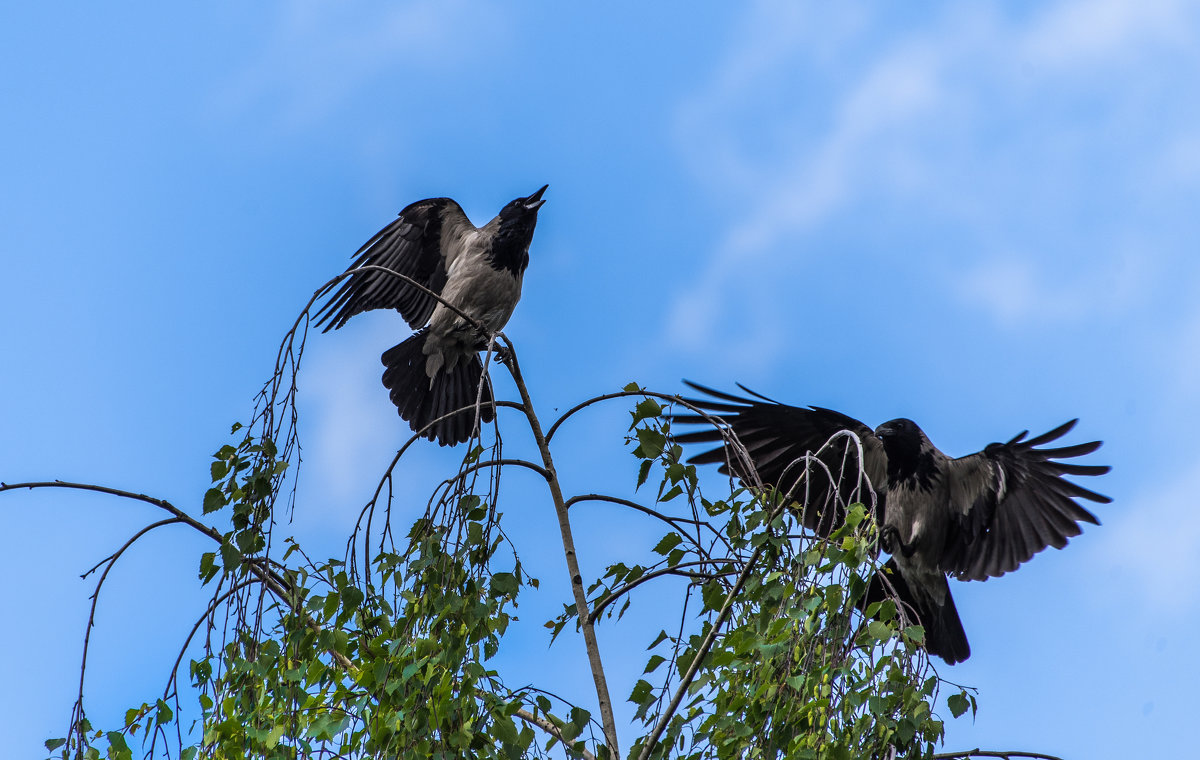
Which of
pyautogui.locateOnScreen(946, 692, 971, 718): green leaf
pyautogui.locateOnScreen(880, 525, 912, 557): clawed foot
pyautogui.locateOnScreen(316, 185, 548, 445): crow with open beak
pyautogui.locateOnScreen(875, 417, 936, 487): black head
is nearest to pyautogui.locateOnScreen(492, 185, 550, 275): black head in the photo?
pyautogui.locateOnScreen(316, 185, 548, 445): crow with open beak

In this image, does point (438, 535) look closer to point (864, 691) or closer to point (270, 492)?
point (270, 492)

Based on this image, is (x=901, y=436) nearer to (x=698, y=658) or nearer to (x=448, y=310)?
(x=448, y=310)

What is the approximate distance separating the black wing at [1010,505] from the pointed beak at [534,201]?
267 centimetres

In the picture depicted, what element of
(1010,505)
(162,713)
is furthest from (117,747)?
(1010,505)

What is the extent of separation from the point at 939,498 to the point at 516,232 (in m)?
2.72

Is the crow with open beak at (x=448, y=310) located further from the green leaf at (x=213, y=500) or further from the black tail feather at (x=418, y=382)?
the green leaf at (x=213, y=500)

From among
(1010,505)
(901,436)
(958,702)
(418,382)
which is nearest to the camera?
(958,702)

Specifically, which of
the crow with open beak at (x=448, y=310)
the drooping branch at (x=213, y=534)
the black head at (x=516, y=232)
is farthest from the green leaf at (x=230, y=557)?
the black head at (x=516, y=232)

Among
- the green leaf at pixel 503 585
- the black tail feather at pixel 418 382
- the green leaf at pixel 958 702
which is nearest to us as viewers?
the green leaf at pixel 958 702

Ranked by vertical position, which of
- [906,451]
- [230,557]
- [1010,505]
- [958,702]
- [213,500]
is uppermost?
[906,451]

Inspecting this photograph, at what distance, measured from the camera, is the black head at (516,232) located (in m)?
6.28

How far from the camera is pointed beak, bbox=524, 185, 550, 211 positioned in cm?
644

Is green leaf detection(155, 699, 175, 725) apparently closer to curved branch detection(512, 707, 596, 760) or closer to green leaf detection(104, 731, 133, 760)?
green leaf detection(104, 731, 133, 760)

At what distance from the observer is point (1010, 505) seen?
5887mm
